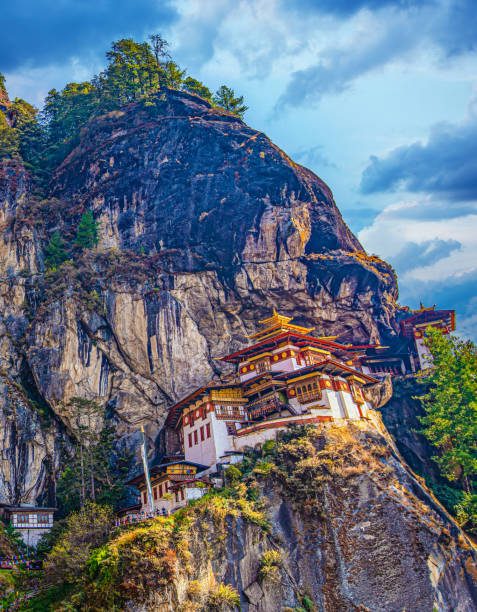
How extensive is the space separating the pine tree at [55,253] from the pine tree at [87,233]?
2.01 m

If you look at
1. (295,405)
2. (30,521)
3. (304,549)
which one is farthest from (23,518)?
(295,405)

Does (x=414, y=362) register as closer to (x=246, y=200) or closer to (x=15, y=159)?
(x=246, y=200)

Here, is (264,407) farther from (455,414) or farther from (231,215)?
(231,215)

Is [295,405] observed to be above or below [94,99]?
below

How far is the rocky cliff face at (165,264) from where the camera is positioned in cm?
5009

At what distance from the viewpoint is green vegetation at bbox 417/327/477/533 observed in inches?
1626

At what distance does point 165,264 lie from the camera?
187ft

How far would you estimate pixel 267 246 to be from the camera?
57.9m

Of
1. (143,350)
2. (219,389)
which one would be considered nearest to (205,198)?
(143,350)

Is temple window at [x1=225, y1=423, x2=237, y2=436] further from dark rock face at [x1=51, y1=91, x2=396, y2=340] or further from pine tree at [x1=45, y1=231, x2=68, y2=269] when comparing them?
pine tree at [x1=45, y1=231, x2=68, y2=269]

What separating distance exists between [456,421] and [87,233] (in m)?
43.4

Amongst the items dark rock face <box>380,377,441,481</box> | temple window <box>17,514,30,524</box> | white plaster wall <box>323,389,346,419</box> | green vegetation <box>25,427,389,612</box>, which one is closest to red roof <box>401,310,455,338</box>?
dark rock face <box>380,377,441,481</box>

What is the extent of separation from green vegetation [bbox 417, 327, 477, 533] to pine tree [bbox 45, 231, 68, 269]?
133 ft

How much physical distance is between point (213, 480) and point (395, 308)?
130ft
